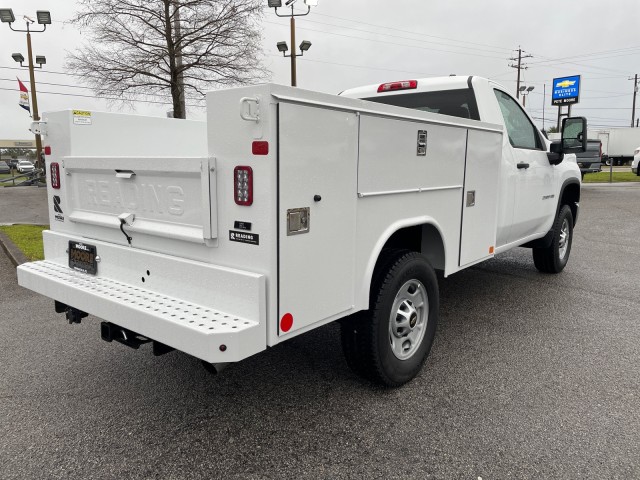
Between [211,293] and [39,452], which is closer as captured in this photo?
[211,293]

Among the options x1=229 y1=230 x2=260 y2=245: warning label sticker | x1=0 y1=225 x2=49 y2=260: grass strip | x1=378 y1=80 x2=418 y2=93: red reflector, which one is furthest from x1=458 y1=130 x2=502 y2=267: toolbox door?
x1=0 y1=225 x2=49 y2=260: grass strip

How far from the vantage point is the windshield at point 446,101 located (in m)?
4.39

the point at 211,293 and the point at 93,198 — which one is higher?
the point at 93,198

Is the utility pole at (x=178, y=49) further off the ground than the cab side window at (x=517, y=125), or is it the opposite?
the utility pole at (x=178, y=49)

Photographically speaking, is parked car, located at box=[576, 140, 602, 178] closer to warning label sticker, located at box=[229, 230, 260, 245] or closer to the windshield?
the windshield

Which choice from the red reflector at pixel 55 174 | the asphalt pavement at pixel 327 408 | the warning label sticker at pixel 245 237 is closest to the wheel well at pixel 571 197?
the asphalt pavement at pixel 327 408

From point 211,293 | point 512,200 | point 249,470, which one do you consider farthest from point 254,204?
point 512,200

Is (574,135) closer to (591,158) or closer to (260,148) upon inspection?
(260,148)

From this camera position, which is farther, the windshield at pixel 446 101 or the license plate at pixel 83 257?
the windshield at pixel 446 101

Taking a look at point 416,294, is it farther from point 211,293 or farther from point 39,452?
point 39,452

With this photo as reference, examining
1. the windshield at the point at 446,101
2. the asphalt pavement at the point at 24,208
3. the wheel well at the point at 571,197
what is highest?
the windshield at the point at 446,101

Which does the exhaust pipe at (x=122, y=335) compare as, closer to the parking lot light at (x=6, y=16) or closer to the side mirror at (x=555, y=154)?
the side mirror at (x=555, y=154)

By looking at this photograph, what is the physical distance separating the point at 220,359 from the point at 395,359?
55.5 inches

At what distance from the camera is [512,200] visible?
15.4 feet
